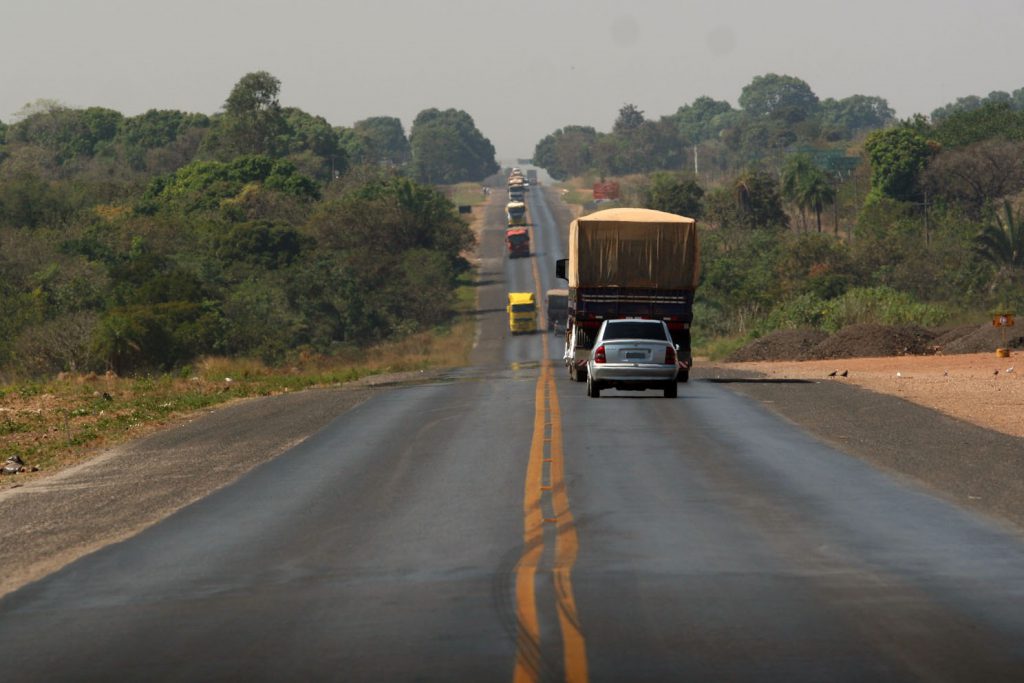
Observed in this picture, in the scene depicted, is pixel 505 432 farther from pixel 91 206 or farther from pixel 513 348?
pixel 91 206

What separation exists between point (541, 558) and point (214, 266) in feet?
277

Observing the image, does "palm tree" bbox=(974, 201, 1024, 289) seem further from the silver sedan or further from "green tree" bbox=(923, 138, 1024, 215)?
the silver sedan

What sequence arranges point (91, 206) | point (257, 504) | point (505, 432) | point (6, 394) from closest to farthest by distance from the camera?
1. point (257, 504)
2. point (505, 432)
3. point (6, 394)
4. point (91, 206)

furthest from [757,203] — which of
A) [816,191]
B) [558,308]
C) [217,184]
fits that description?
[217,184]

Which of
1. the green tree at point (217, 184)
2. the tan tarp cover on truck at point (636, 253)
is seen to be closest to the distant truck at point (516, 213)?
the green tree at point (217, 184)

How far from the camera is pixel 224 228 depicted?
10506cm

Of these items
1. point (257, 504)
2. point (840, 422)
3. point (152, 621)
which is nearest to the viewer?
point (152, 621)

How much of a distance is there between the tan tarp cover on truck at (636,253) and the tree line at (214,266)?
30.9 meters

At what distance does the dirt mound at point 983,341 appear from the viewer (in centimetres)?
4812

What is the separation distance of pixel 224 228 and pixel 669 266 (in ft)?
240

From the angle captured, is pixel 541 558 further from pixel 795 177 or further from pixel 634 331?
pixel 795 177

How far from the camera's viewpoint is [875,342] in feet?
170

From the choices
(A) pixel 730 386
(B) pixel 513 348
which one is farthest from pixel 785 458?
(B) pixel 513 348

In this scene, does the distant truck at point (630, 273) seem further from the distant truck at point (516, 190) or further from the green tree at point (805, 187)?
the distant truck at point (516, 190)
